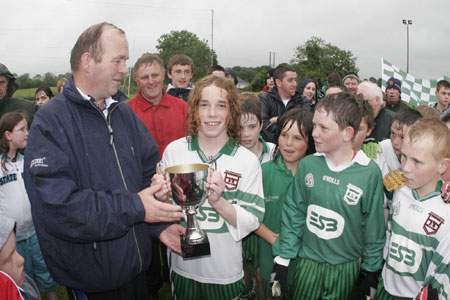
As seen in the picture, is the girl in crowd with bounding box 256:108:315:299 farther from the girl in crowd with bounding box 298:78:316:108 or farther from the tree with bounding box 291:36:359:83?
the tree with bounding box 291:36:359:83

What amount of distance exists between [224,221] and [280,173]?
831 mm

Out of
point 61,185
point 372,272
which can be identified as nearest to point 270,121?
point 372,272

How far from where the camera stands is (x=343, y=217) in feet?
7.25

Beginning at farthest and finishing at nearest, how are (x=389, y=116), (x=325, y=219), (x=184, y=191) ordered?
(x=389, y=116), (x=325, y=219), (x=184, y=191)

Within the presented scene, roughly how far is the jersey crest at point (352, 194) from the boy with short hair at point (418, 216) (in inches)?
13.3

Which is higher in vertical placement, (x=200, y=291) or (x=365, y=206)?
(x=365, y=206)

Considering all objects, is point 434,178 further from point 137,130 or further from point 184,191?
point 137,130

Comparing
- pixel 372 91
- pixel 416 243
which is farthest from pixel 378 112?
pixel 416 243

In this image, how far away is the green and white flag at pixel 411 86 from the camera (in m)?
8.41

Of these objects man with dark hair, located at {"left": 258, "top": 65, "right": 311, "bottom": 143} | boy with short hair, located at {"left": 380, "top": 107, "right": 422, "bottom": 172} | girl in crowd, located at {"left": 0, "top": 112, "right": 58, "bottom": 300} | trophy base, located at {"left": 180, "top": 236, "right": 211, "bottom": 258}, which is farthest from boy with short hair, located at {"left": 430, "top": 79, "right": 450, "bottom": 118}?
girl in crowd, located at {"left": 0, "top": 112, "right": 58, "bottom": 300}

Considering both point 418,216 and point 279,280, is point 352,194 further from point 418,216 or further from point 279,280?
point 279,280

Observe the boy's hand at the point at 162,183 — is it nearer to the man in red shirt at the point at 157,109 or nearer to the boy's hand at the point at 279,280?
the boy's hand at the point at 279,280

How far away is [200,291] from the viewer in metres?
2.27

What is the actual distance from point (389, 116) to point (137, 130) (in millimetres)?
4107
